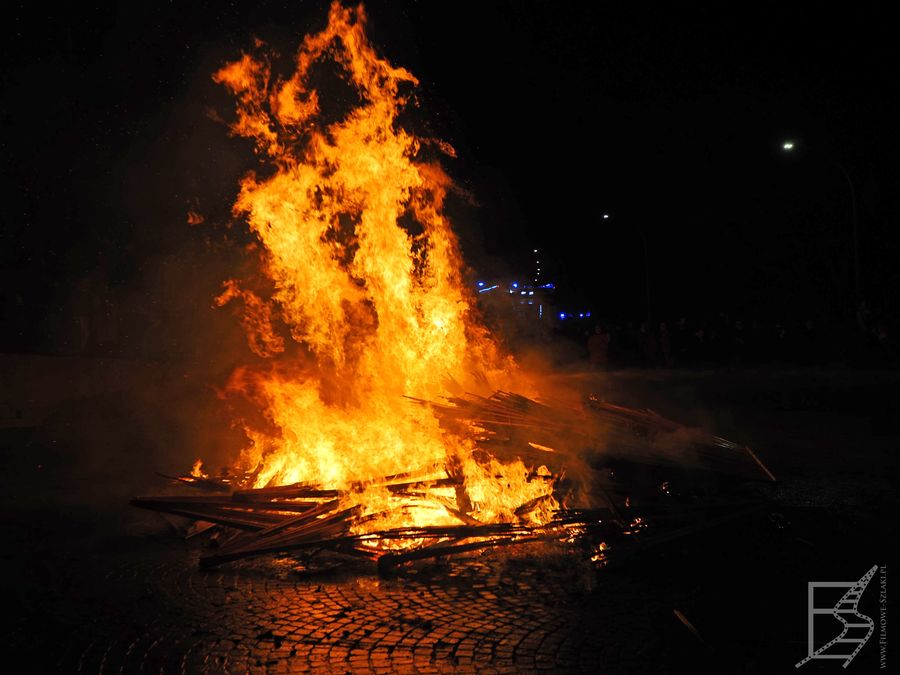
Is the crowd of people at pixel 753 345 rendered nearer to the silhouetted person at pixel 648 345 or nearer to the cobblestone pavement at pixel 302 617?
the silhouetted person at pixel 648 345

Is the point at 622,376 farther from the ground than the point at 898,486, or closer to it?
farther from the ground

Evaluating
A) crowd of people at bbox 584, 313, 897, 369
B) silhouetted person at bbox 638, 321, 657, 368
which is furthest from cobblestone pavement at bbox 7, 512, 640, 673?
silhouetted person at bbox 638, 321, 657, 368

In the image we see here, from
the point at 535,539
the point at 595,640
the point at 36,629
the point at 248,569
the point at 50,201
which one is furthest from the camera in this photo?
the point at 50,201

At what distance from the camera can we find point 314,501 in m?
7.54

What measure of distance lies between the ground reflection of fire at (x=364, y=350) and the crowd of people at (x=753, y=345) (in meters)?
15.0

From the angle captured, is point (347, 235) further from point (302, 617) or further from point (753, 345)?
point (753, 345)

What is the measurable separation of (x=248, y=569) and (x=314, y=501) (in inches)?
58.6

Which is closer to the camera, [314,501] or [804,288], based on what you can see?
[314,501]

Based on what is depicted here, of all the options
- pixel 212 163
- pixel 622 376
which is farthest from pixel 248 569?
pixel 622 376

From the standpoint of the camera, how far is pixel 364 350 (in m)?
9.82

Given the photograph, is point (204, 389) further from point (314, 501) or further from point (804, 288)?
point (804, 288)

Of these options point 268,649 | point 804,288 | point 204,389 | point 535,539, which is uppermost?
point 804,288

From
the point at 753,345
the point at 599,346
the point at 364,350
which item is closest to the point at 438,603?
the point at 364,350

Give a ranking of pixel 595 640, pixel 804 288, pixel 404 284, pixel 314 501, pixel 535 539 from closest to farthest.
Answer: pixel 595 640, pixel 535 539, pixel 314 501, pixel 404 284, pixel 804 288
